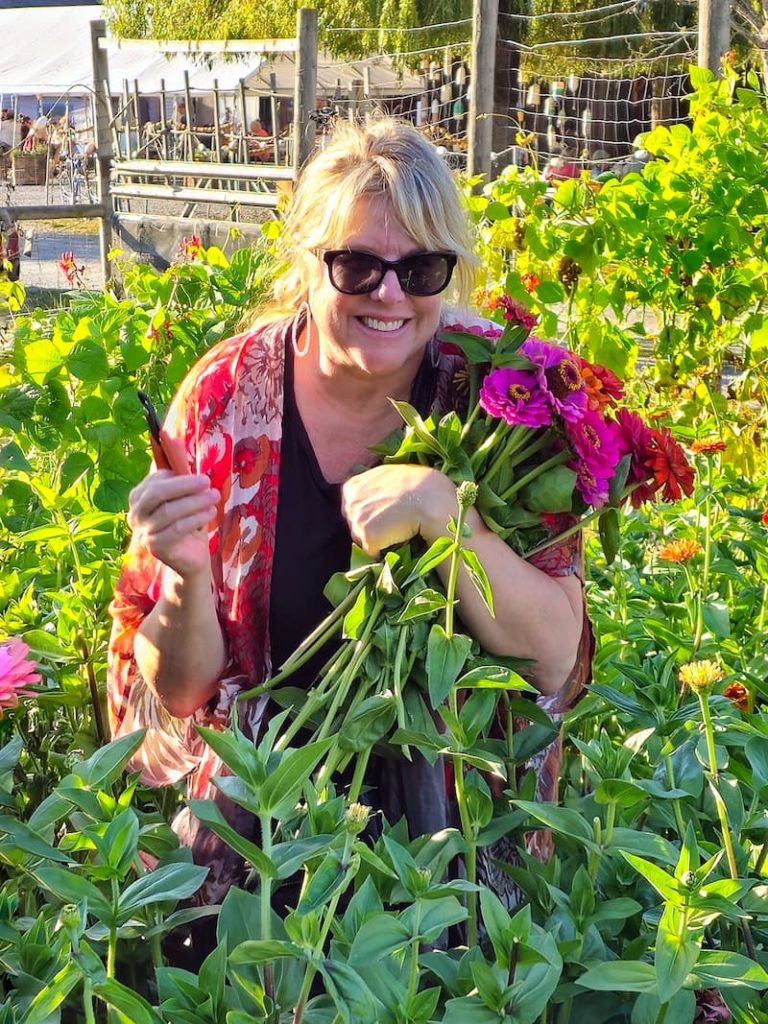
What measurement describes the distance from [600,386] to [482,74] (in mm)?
3730

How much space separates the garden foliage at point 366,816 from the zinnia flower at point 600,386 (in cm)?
25

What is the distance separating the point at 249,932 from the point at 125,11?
16.0 meters

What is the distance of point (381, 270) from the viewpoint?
150 cm

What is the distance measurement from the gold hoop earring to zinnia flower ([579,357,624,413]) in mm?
422

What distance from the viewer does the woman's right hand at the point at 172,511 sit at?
1.24 metres

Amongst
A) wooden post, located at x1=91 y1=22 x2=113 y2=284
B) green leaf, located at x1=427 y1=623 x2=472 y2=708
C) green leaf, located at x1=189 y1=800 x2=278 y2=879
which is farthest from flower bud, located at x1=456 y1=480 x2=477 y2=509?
wooden post, located at x1=91 y1=22 x2=113 y2=284

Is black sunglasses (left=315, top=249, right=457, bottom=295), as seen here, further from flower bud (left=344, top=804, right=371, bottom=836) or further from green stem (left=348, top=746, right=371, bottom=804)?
flower bud (left=344, top=804, right=371, bottom=836)

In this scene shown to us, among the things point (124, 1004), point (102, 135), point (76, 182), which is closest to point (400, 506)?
point (124, 1004)

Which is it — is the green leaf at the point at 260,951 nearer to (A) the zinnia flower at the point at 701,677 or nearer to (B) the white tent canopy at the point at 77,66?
(A) the zinnia flower at the point at 701,677

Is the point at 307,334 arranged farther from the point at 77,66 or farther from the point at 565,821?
the point at 77,66

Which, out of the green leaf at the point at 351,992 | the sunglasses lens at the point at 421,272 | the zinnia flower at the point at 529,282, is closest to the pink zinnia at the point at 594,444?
the sunglasses lens at the point at 421,272

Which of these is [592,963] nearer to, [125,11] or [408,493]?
[408,493]

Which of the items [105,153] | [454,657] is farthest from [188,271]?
[105,153]

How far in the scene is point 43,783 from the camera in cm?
153
